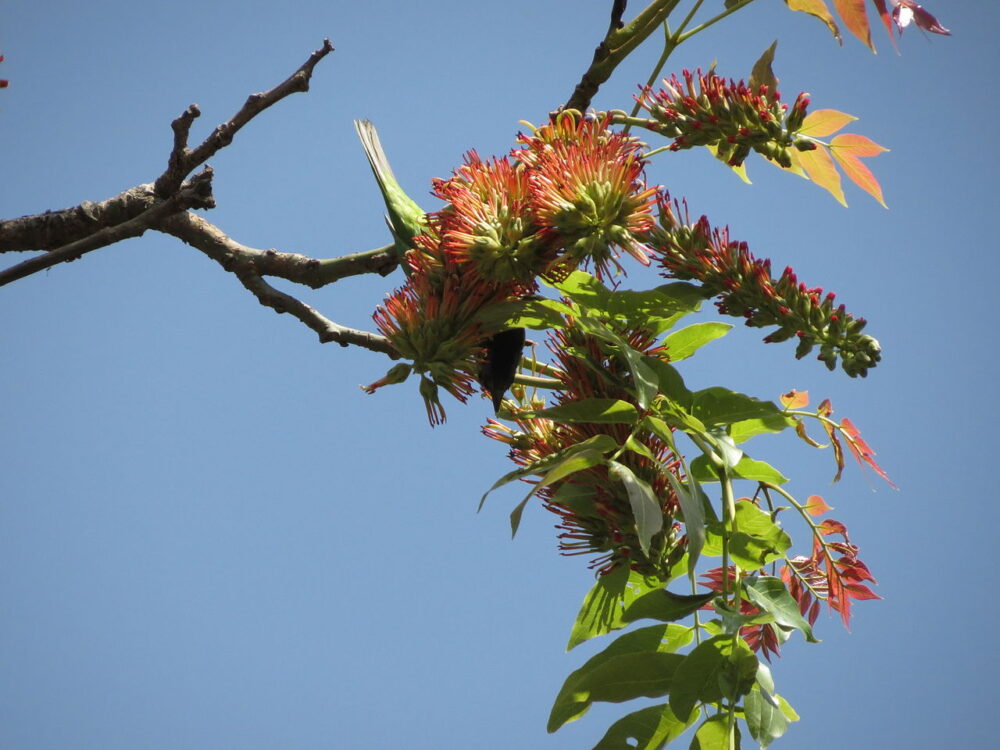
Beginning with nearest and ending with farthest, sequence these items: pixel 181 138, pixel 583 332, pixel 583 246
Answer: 1. pixel 583 246
2. pixel 583 332
3. pixel 181 138

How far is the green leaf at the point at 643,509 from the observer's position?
0.70m

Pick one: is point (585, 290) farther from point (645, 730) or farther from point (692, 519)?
point (645, 730)

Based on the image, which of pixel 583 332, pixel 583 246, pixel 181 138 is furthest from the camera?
pixel 181 138

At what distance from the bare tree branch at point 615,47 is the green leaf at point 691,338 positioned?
23 centimetres

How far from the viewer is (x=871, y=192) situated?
0.94 meters

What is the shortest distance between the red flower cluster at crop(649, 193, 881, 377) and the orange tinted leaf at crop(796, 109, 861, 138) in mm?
154

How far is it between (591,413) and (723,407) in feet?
0.38

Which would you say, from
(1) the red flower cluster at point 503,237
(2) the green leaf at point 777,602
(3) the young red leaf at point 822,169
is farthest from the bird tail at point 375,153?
(2) the green leaf at point 777,602

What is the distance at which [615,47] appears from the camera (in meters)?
0.93

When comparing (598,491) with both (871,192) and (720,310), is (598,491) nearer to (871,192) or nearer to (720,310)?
(720,310)

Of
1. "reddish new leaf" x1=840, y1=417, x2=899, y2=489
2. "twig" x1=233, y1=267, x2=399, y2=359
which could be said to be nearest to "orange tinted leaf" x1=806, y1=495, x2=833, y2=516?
"reddish new leaf" x1=840, y1=417, x2=899, y2=489

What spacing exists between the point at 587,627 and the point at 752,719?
19 cm

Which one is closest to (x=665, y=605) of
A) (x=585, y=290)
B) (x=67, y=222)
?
(x=585, y=290)

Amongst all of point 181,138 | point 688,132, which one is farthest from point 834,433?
point 181,138
